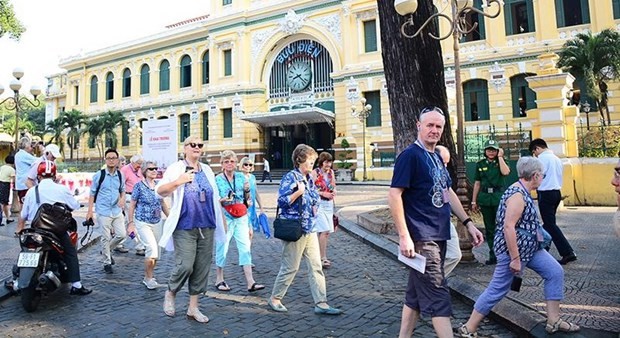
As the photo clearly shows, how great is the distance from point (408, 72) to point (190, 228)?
4.91 metres

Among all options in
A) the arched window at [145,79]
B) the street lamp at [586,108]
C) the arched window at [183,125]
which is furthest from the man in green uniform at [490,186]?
the arched window at [145,79]

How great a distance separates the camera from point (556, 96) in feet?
38.1

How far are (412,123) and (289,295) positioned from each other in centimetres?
397

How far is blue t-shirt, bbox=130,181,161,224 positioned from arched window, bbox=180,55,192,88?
32.2m

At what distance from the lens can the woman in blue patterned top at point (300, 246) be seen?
4336mm

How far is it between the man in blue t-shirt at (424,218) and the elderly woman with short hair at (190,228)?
82.0 inches

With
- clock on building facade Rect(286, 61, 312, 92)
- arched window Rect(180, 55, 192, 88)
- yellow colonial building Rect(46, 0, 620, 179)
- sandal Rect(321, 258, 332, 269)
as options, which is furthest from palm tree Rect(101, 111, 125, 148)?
sandal Rect(321, 258, 332, 269)

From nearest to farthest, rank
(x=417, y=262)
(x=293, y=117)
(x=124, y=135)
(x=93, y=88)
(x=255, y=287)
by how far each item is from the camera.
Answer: (x=417, y=262), (x=255, y=287), (x=293, y=117), (x=124, y=135), (x=93, y=88)

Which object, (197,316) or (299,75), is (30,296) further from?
(299,75)

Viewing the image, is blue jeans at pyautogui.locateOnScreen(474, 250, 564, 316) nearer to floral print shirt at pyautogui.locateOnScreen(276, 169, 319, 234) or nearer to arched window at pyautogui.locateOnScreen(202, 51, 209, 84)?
floral print shirt at pyautogui.locateOnScreen(276, 169, 319, 234)

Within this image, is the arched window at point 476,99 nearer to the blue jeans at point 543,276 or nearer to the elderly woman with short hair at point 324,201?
the elderly woman with short hair at point 324,201

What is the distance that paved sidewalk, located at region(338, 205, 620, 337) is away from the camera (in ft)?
12.0

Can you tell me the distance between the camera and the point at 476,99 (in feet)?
83.1

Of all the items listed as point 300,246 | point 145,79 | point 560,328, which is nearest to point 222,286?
point 300,246
